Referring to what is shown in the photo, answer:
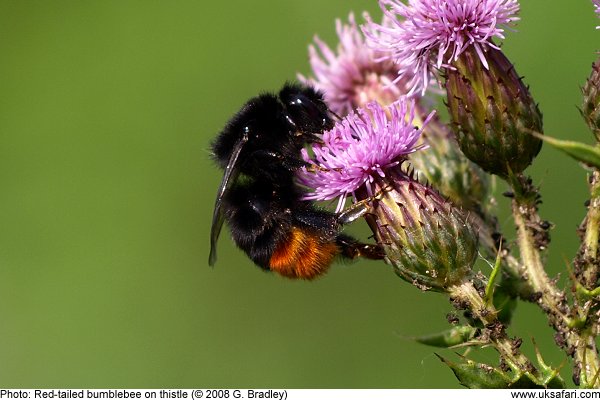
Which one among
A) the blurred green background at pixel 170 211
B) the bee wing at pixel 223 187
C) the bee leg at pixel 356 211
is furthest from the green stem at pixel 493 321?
the blurred green background at pixel 170 211

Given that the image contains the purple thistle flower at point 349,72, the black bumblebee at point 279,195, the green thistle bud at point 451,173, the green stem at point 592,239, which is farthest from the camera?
the purple thistle flower at point 349,72

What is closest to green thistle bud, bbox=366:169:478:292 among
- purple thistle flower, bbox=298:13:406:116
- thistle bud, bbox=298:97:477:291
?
thistle bud, bbox=298:97:477:291

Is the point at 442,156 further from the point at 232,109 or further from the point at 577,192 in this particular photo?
the point at 232,109

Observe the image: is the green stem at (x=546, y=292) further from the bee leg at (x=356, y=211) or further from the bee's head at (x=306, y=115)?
the bee's head at (x=306, y=115)

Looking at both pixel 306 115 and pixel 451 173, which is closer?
pixel 306 115

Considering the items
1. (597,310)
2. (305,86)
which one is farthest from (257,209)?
(597,310)
